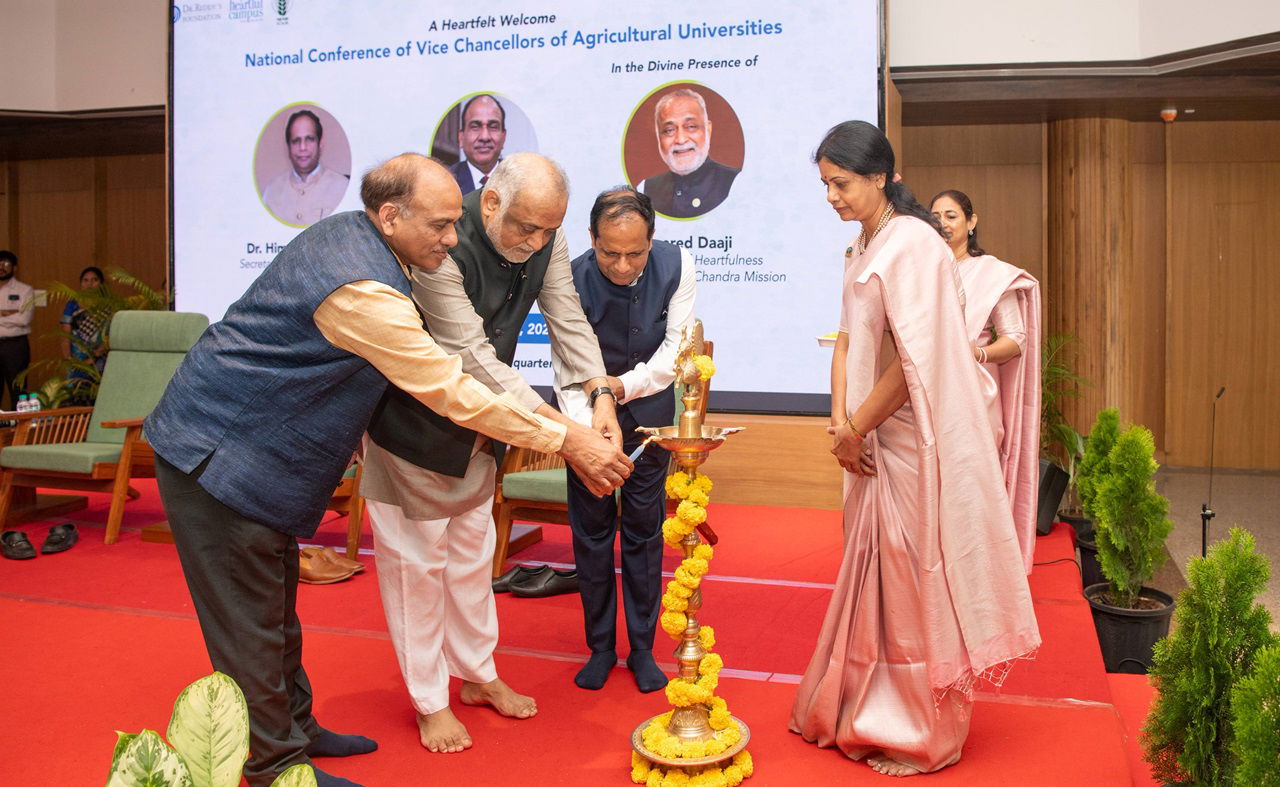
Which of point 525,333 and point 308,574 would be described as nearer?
point 308,574

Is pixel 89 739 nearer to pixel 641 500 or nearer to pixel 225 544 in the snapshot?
pixel 225 544

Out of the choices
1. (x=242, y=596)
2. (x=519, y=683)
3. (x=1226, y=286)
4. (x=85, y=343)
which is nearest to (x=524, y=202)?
(x=242, y=596)

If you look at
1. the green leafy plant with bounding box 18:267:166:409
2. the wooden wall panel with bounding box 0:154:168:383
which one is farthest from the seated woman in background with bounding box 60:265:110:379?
the wooden wall panel with bounding box 0:154:168:383

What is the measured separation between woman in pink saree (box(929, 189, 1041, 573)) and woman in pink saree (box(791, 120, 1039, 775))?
124cm

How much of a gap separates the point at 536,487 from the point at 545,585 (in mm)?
438

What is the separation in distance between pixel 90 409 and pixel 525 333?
2.36m

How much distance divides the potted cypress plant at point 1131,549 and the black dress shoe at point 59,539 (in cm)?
429

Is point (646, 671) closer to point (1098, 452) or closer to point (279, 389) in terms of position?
point (279, 389)

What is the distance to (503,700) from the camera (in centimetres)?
Answer: 269

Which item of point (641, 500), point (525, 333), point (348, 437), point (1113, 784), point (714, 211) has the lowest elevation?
point (1113, 784)

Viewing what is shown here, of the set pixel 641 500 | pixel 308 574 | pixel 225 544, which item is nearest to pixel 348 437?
pixel 225 544

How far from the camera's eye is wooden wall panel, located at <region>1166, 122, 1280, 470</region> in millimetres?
7695

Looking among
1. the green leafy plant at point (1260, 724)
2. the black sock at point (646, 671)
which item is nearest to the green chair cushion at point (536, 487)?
the black sock at point (646, 671)

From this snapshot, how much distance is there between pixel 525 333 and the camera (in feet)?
20.4
